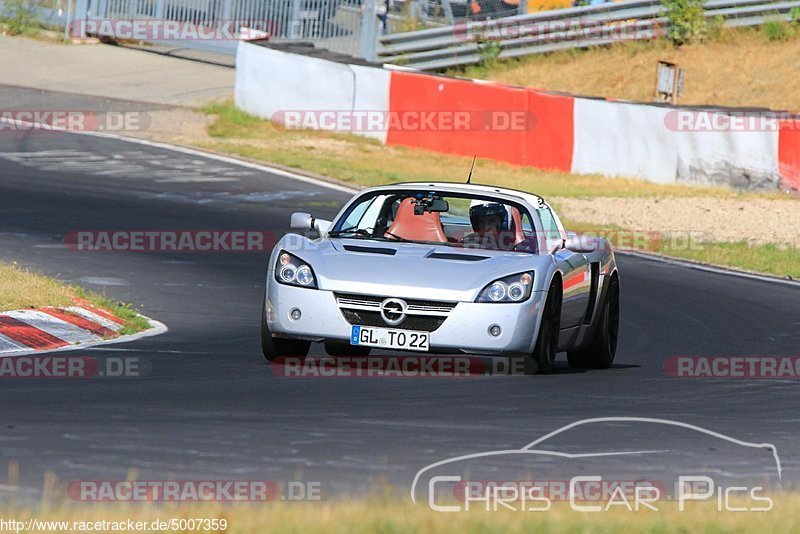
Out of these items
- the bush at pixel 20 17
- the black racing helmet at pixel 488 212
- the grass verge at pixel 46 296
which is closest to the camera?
the black racing helmet at pixel 488 212

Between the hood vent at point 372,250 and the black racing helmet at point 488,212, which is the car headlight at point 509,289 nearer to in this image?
the hood vent at point 372,250

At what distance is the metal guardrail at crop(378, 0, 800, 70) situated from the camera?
36.8 metres

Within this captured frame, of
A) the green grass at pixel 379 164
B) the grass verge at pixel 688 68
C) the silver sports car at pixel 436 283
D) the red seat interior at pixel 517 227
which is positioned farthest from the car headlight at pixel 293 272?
the grass verge at pixel 688 68

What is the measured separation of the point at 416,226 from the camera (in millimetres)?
10625

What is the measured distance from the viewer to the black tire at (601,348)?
11.0 metres

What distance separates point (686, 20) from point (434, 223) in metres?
28.0

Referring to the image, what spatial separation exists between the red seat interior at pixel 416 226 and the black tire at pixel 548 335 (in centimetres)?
105

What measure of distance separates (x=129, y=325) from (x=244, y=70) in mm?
18847

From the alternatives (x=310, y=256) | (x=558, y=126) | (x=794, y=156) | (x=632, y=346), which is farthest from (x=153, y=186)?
(x=310, y=256)

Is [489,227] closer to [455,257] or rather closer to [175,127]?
[455,257]

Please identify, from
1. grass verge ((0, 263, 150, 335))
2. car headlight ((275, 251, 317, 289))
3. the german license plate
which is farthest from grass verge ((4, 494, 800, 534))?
grass verge ((0, 263, 150, 335))

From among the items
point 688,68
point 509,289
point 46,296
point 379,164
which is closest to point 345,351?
point 509,289

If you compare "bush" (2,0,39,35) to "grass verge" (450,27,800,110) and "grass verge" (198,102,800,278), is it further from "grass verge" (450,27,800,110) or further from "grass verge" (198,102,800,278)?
"grass verge" (450,27,800,110)

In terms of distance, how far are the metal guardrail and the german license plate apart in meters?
27.6
